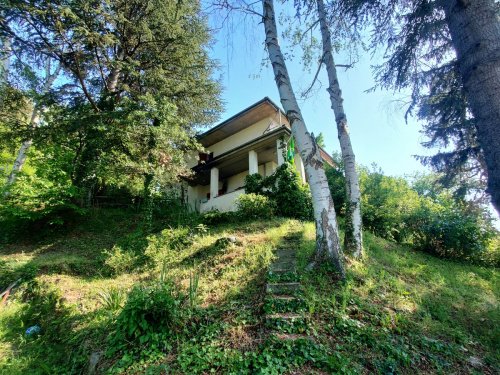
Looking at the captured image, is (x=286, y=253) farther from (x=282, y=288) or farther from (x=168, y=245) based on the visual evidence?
(x=168, y=245)

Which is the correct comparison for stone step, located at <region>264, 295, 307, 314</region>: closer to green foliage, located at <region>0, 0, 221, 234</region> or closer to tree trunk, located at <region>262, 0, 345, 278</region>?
tree trunk, located at <region>262, 0, 345, 278</region>

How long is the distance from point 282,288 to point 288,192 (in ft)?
21.1

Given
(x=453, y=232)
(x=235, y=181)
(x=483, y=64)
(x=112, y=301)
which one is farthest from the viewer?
(x=235, y=181)

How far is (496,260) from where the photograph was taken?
8492mm

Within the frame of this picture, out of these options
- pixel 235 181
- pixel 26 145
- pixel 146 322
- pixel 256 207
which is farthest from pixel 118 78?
pixel 146 322

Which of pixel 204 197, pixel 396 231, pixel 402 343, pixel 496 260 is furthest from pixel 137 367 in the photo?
pixel 204 197

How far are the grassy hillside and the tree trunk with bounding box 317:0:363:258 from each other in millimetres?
541

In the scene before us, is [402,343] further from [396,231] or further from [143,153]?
[143,153]

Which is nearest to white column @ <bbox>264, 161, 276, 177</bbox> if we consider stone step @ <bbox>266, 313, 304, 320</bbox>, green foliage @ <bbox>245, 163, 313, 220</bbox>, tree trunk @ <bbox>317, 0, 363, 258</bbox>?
green foliage @ <bbox>245, 163, 313, 220</bbox>

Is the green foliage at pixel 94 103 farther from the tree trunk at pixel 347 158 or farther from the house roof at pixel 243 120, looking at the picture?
the tree trunk at pixel 347 158

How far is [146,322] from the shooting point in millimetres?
3340

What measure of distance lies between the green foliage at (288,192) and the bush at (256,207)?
0.46 metres

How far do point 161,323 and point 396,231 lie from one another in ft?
31.1

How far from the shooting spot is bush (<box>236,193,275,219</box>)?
9664 millimetres
